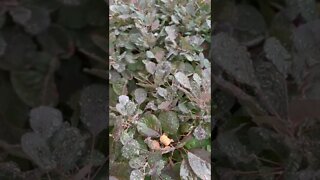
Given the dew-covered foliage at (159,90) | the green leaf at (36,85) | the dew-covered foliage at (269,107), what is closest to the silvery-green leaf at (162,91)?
the dew-covered foliage at (159,90)

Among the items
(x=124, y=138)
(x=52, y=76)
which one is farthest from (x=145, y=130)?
(x=52, y=76)

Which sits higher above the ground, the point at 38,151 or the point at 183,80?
the point at 183,80

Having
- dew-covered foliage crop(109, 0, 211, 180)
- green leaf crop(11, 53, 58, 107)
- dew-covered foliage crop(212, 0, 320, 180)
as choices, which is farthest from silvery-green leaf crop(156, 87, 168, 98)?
green leaf crop(11, 53, 58, 107)

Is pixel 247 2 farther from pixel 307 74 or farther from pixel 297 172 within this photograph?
pixel 297 172

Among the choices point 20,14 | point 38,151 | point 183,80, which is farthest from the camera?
point 20,14

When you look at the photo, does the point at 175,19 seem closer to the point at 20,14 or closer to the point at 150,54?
the point at 150,54

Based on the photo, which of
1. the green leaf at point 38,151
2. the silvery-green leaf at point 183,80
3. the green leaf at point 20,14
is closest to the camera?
the silvery-green leaf at point 183,80

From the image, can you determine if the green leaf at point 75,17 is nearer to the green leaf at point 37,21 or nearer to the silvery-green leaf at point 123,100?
the green leaf at point 37,21

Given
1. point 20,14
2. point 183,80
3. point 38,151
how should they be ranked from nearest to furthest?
1. point 183,80
2. point 38,151
3. point 20,14
